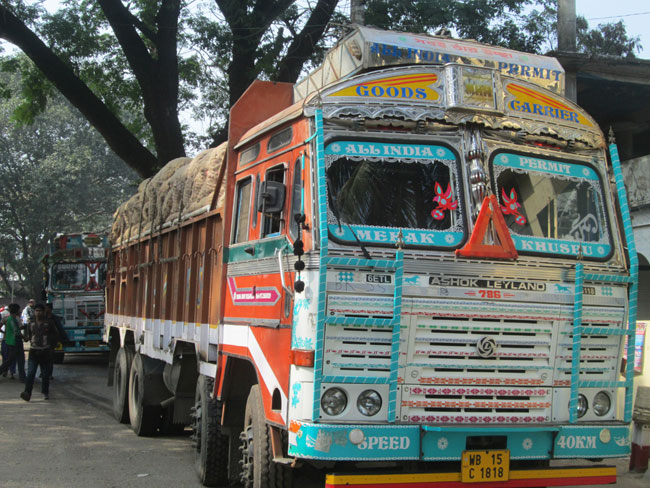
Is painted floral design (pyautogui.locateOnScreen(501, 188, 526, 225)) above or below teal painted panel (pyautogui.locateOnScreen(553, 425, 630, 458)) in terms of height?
above

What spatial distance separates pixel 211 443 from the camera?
7051mm

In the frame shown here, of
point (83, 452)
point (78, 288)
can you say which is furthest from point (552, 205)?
point (78, 288)

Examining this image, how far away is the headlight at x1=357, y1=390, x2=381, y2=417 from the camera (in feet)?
15.8

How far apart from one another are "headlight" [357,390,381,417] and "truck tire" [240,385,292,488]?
3.11 feet

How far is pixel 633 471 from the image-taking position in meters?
8.16

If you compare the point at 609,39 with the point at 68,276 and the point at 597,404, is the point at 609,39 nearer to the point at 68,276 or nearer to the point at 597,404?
the point at 68,276

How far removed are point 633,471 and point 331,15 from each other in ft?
45.3

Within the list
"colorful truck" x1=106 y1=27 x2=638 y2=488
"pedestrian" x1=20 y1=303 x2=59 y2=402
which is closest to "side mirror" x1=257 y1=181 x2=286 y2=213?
"colorful truck" x1=106 y1=27 x2=638 y2=488

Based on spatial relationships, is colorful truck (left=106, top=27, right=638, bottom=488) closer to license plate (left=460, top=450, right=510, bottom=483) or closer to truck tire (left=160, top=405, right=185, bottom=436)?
license plate (left=460, top=450, right=510, bottom=483)

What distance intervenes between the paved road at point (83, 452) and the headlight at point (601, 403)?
2.78 m

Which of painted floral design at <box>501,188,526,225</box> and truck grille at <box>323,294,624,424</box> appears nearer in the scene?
truck grille at <box>323,294,624,424</box>

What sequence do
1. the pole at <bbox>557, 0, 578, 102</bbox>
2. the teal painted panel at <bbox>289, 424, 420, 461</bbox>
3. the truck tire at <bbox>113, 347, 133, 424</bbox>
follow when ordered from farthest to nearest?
the pole at <bbox>557, 0, 578, 102</bbox> < the truck tire at <bbox>113, 347, 133, 424</bbox> < the teal painted panel at <bbox>289, 424, 420, 461</bbox>

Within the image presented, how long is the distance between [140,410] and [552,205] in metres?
6.57

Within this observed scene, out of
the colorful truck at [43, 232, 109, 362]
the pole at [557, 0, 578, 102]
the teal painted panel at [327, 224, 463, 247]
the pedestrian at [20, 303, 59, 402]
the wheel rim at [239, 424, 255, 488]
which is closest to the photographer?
the teal painted panel at [327, 224, 463, 247]
